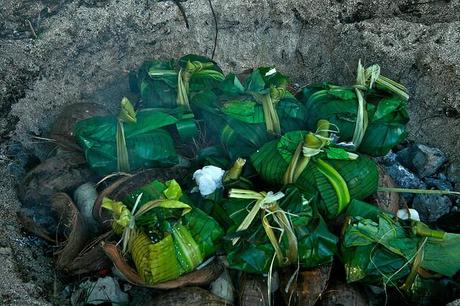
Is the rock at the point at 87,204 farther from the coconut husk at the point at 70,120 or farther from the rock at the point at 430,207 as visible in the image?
the rock at the point at 430,207

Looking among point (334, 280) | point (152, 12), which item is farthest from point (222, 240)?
point (152, 12)

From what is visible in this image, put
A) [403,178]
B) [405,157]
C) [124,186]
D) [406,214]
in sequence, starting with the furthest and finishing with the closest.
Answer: [405,157] < [403,178] < [406,214] < [124,186]

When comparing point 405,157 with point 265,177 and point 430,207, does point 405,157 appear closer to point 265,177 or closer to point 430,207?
point 430,207

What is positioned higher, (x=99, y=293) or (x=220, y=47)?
(x=220, y=47)

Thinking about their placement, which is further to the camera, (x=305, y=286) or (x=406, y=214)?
(x=406, y=214)

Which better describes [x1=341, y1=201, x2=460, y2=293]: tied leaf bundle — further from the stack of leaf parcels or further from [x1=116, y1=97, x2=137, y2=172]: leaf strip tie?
[x1=116, y1=97, x2=137, y2=172]: leaf strip tie

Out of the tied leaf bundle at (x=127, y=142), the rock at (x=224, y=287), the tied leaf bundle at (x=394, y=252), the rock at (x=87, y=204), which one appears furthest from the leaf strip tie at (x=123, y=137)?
the tied leaf bundle at (x=394, y=252)

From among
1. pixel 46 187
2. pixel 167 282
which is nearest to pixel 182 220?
pixel 167 282

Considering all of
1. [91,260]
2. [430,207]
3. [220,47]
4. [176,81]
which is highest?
[176,81]

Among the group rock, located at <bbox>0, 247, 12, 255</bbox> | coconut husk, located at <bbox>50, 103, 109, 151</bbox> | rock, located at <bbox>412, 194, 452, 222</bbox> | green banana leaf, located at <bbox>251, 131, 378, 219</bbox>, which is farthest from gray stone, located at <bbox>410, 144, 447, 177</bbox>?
rock, located at <bbox>0, 247, 12, 255</bbox>
